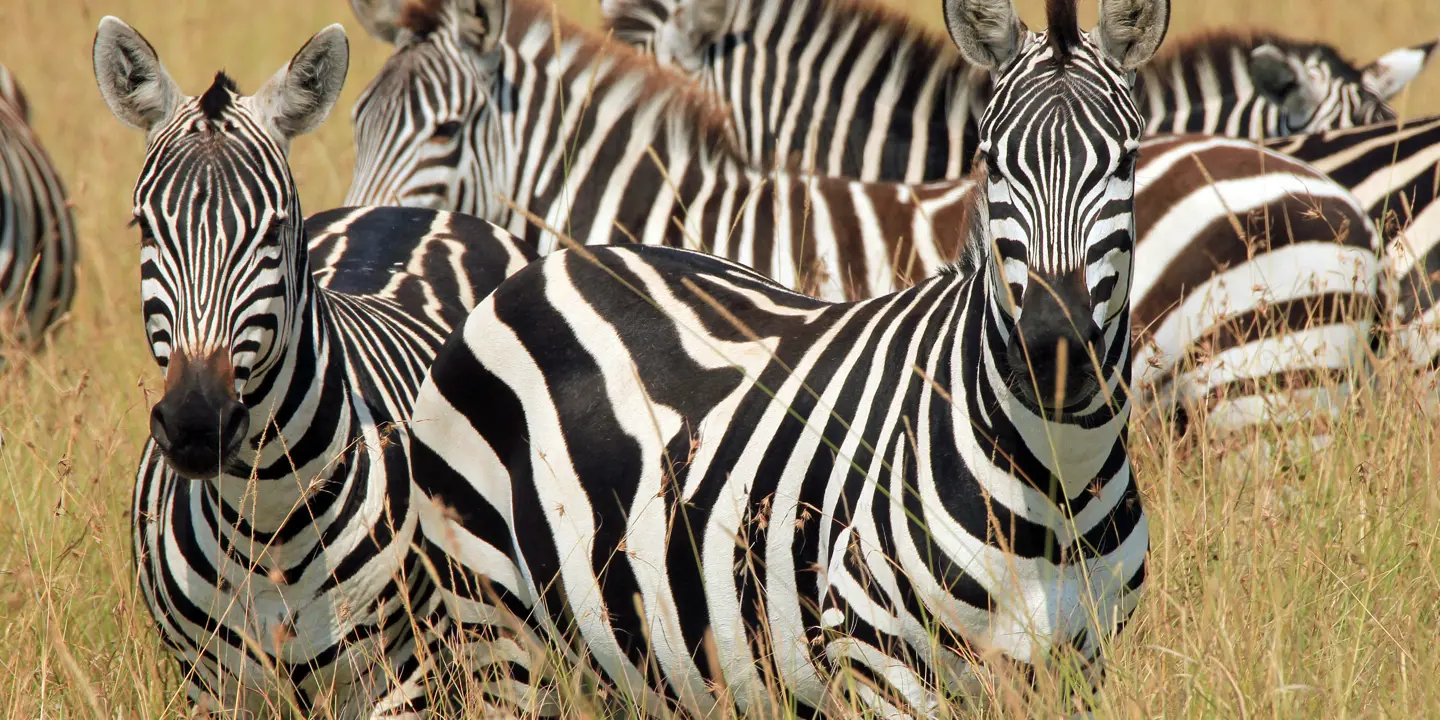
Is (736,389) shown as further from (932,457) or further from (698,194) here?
(698,194)

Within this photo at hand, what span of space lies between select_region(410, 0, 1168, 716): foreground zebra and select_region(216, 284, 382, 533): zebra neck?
0.79 ft

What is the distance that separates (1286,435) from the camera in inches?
179

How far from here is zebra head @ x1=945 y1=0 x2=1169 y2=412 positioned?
265cm

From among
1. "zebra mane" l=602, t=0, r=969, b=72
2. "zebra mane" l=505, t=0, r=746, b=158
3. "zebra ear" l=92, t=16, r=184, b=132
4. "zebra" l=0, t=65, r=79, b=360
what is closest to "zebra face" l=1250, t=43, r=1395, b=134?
"zebra mane" l=602, t=0, r=969, b=72

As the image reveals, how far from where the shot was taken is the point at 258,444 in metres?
3.58

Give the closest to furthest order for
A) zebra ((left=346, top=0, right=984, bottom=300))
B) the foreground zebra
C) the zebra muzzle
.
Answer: the foreground zebra → the zebra muzzle → zebra ((left=346, top=0, right=984, bottom=300))

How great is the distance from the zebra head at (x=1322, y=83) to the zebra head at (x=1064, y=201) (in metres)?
5.03

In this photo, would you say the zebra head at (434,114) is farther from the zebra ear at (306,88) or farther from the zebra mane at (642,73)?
the zebra ear at (306,88)

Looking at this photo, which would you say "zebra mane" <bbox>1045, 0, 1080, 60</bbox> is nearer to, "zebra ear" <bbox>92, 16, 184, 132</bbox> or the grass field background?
the grass field background

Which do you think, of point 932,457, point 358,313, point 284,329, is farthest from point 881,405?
point 358,313

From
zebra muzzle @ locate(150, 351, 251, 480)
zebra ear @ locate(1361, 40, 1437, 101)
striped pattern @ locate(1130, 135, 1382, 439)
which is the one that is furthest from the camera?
zebra ear @ locate(1361, 40, 1437, 101)

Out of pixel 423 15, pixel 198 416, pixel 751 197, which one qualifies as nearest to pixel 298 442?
pixel 198 416

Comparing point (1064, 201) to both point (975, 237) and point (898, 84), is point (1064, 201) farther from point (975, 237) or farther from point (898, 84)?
point (898, 84)

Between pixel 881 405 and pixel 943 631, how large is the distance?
520 millimetres
